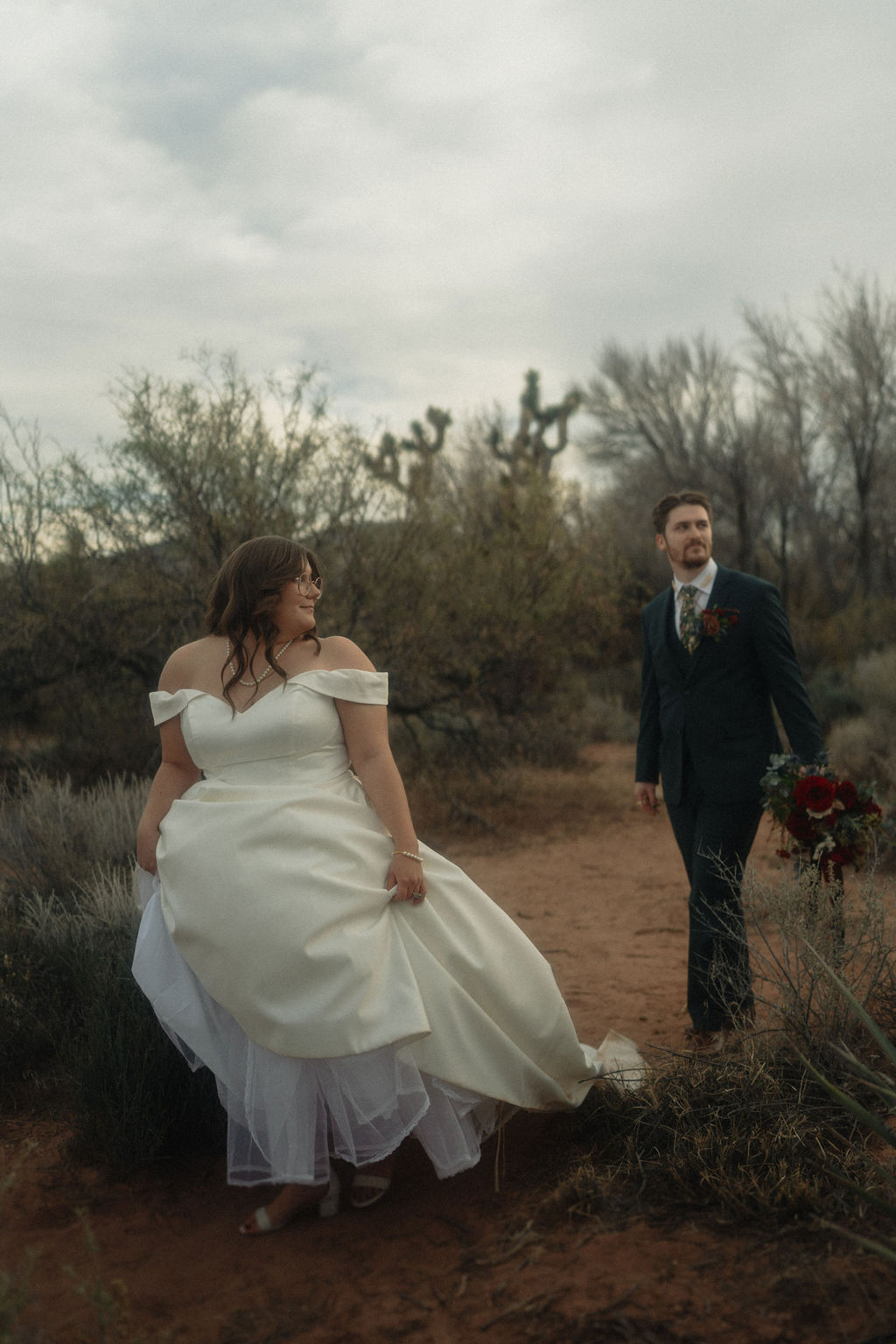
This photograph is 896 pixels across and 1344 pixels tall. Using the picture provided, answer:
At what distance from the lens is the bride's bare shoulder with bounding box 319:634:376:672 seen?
3.10m

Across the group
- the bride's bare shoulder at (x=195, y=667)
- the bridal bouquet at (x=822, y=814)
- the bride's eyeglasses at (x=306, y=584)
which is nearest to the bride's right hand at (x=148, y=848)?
the bride's bare shoulder at (x=195, y=667)

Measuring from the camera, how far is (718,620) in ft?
13.3

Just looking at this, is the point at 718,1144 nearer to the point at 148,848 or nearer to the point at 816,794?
the point at 816,794

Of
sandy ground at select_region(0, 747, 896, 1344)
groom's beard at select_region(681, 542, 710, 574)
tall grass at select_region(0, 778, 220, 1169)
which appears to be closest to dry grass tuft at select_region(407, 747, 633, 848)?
tall grass at select_region(0, 778, 220, 1169)

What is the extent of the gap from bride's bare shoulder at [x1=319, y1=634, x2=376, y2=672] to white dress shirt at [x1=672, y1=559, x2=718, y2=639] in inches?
62.6

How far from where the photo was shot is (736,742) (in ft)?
13.4

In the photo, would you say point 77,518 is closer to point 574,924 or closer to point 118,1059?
point 574,924

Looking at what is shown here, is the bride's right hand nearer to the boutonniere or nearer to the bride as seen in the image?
the bride

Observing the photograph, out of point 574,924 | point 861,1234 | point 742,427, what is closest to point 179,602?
point 574,924

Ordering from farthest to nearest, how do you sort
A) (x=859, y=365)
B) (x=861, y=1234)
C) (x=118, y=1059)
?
1. (x=859, y=365)
2. (x=118, y=1059)
3. (x=861, y=1234)

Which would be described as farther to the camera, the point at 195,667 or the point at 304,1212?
the point at 195,667

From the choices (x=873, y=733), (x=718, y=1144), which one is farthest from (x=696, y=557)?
(x=873, y=733)

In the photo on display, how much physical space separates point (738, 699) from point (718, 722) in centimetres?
12

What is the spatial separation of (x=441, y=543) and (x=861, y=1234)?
7.87 metres
